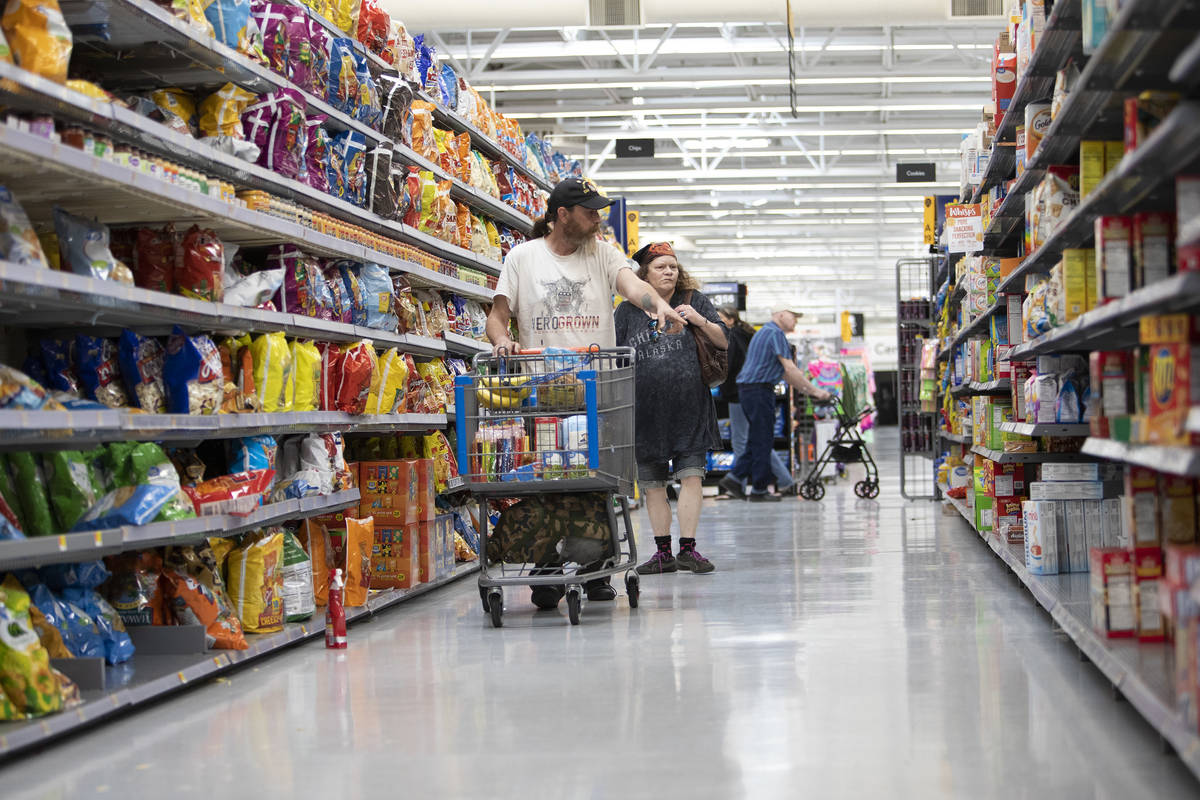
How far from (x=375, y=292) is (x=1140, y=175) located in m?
3.17

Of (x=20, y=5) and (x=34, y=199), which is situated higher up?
(x=20, y=5)

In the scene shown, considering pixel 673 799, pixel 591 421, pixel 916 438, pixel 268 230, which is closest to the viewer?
pixel 673 799

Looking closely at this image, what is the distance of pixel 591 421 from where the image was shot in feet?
14.4

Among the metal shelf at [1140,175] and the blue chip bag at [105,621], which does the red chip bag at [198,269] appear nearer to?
the blue chip bag at [105,621]

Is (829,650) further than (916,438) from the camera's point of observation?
No

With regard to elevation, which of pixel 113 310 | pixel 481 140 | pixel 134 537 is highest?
pixel 481 140

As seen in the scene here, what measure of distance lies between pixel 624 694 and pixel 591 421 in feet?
4.11

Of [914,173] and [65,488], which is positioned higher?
[914,173]

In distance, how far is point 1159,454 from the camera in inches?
99.1

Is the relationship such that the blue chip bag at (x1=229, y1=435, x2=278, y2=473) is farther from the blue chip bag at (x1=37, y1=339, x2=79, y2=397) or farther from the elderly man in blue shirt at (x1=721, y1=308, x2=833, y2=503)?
the elderly man in blue shirt at (x1=721, y1=308, x2=833, y2=503)

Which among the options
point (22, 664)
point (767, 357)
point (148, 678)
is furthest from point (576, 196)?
point (767, 357)

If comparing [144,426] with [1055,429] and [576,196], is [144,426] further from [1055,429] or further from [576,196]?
[1055,429]

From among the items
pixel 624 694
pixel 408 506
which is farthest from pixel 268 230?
pixel 624 694

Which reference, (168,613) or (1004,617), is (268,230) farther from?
(1004,617)
